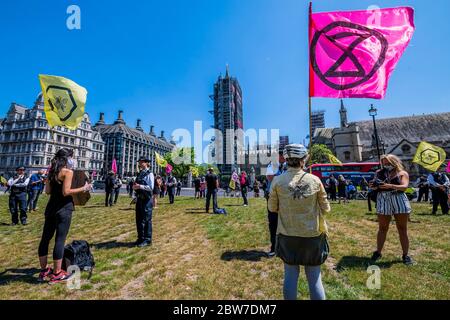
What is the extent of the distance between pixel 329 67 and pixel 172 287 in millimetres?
5637

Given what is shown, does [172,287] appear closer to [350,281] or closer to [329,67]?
A: [350,281]

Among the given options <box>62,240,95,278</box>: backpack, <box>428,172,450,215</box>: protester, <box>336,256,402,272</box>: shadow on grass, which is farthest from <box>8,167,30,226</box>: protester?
<box>428,172,450,215</box>: protester

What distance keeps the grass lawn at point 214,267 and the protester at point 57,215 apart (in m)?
0.28

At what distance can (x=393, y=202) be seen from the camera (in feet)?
15.5

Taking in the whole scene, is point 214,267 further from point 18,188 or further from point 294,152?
point 18,188

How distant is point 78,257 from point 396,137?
256 feet

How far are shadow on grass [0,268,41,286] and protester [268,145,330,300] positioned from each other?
14.1 ft

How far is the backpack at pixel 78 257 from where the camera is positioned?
4.30 metres

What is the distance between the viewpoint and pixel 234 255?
527cm

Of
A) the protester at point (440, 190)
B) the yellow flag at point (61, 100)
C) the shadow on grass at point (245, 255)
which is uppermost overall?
the yellow flag at point (61, 100)

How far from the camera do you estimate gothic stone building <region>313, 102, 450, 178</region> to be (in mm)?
56281

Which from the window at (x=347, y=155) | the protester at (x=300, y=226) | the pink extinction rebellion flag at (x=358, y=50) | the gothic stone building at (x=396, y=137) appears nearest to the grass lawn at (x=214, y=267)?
the protester at (x=300, y=226)

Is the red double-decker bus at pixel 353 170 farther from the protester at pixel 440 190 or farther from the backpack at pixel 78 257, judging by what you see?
the backpack at pixel 78 257

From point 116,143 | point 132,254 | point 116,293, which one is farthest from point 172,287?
point 116,143
